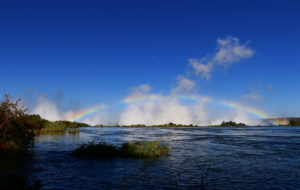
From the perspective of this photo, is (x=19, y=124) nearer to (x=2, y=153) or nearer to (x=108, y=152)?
(x=2, y=153)

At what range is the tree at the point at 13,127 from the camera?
18.6m

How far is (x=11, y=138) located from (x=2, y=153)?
1491mm

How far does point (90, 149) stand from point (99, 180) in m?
8.09

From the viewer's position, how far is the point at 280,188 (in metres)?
10.2

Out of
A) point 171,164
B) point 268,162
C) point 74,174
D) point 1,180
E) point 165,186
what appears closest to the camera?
point 1,180

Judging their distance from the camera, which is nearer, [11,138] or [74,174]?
[74,174]

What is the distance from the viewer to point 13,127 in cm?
1892

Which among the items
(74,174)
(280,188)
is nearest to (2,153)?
(74,174)

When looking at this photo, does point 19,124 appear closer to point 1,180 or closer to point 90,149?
point 90,149

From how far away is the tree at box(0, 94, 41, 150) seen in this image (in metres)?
18.6

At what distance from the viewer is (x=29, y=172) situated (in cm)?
1236

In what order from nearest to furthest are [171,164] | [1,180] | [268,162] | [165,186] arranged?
[1,180], [165,186], [171,164], [268,162]

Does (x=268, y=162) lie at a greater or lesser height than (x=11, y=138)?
lesser

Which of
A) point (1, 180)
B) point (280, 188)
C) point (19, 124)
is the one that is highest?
point (19, 124)
